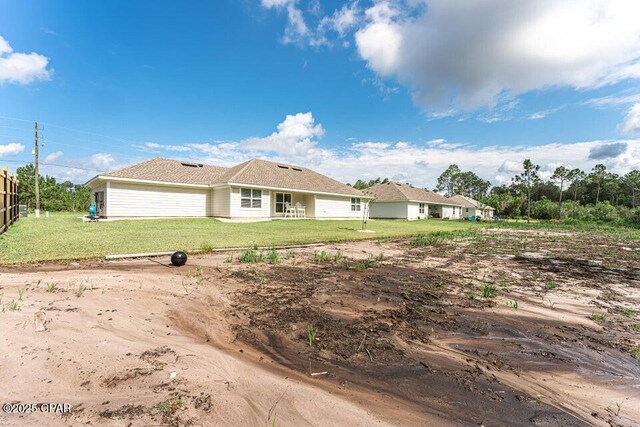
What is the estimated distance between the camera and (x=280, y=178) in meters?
24.9

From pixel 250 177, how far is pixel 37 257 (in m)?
15.6

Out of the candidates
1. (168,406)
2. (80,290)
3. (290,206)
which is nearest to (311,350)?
(168,406)

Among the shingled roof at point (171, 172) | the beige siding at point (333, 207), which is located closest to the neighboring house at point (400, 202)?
the beige siding at point (333, 207)

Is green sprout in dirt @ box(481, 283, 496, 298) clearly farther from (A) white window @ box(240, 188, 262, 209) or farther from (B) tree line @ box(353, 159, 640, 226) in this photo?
(B) tree line @ box(353, 159, 640, 226)

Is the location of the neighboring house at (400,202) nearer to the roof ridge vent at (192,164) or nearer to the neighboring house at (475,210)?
the neighboring house at (475,210)

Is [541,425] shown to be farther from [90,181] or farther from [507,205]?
[507,205]

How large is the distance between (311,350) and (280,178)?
22.5 meters

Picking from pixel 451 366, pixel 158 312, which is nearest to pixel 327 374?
pixel 451 366

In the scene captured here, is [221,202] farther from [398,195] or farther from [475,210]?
[475,210]

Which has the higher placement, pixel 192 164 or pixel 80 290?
pixel 192 164

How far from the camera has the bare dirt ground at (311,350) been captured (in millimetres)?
2160

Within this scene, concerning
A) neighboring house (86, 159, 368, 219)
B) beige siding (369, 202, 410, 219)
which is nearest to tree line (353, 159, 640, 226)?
beige siding (369, 202, 410, 219)

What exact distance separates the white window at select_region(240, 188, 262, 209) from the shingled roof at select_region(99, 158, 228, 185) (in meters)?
3.08

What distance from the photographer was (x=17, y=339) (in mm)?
2875
